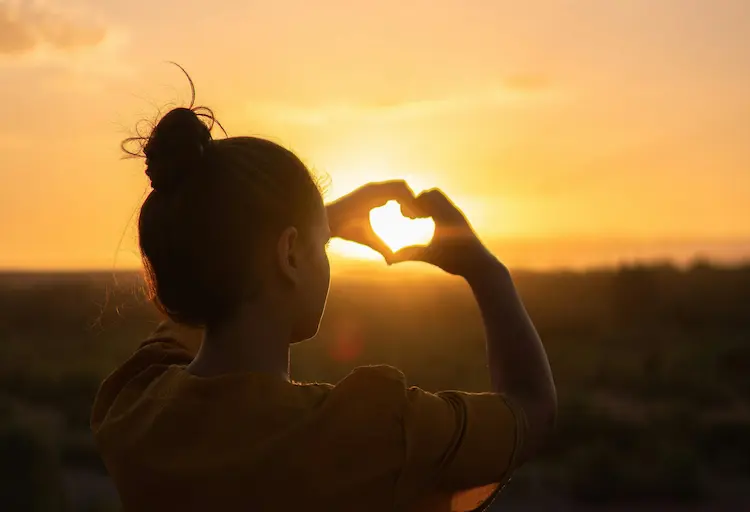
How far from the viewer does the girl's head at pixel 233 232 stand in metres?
1.41

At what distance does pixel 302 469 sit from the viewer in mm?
1305

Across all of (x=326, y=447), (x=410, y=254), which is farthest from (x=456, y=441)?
(x=410, y=254)

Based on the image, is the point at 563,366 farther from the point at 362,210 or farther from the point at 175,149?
the point at 175,149

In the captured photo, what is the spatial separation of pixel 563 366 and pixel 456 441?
2114 cm

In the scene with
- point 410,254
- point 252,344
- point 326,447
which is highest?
point 410,254

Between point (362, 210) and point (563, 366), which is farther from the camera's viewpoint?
point (563, 366)

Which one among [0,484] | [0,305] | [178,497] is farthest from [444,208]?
[0,305]

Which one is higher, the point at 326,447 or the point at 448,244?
the point at 448,244

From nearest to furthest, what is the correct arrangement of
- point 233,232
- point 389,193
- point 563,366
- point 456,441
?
point 456,441 < point 233,232 < point 389,193 < point 563,366

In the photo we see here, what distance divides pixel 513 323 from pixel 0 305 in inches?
1934

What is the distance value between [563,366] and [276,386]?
2111cm

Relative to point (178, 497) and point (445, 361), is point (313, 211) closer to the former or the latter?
point (178, 497)

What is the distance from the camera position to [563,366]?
2195cm

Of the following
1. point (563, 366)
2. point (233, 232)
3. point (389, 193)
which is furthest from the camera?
point (563, 366)
